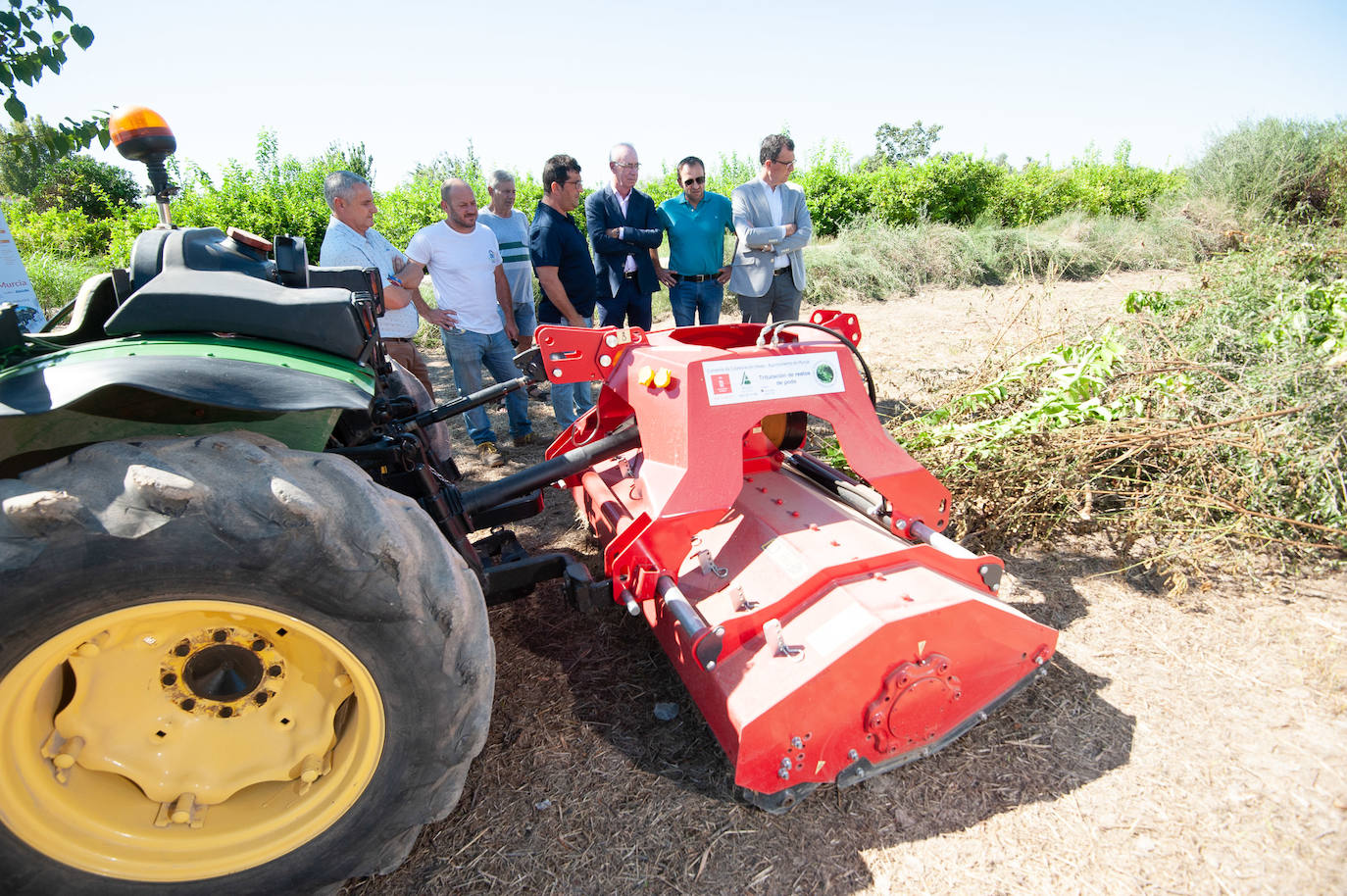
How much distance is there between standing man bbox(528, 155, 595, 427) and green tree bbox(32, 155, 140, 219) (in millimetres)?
32836

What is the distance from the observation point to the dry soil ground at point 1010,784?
1.87m

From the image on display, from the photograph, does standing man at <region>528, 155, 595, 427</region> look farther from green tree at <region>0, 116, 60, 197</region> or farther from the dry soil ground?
the dry soil ground

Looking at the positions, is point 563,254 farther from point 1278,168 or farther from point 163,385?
point 1278,168

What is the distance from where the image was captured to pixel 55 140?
11.3 feet

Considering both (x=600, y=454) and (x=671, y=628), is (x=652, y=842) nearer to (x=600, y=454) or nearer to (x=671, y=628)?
(x=671, y=628)

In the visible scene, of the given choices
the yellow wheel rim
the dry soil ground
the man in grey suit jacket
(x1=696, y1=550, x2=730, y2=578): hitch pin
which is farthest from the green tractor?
the man in grey suit jacket

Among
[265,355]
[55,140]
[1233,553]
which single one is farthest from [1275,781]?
[55,140]

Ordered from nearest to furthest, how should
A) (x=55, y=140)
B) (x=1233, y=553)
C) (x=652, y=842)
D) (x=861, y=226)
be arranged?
(x=652, y=842) → (x=1233, y=553) → (x=55, y=140) → (x=861, y=226)

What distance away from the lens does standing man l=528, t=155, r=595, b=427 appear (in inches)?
199

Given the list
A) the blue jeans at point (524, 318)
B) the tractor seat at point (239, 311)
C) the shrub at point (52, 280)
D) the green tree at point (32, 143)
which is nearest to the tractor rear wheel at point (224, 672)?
the tractor seat at point (239, 311)

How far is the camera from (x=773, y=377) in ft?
7.66

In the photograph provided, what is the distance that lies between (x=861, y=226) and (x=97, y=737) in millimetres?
14494

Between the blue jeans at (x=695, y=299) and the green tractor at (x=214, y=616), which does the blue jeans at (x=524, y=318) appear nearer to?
the blue jeans at (x=695, y=299)

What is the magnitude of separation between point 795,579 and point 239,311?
168cm
